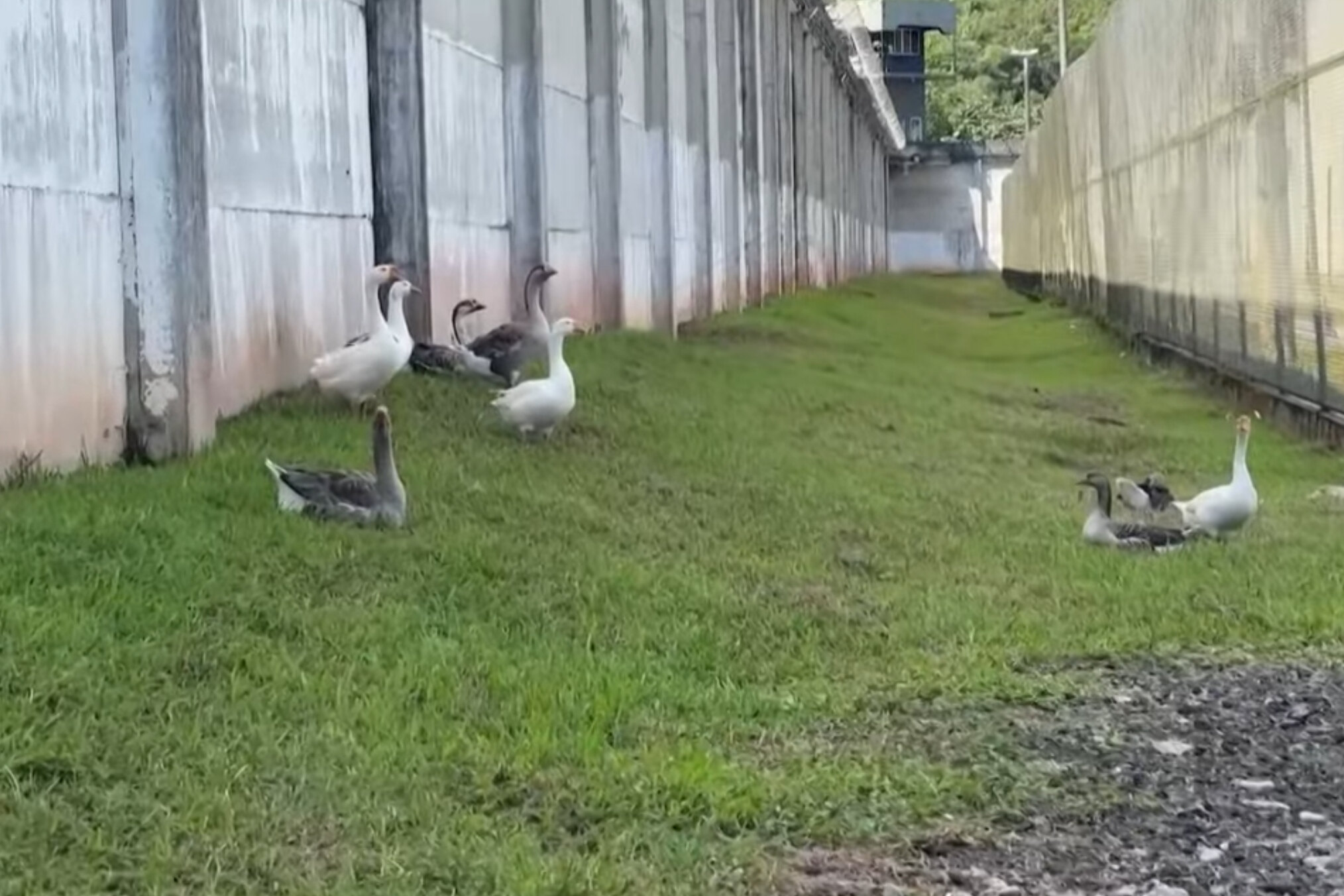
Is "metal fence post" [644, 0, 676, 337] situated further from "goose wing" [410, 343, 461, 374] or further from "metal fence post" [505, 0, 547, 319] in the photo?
"goose wing" [410, 343, 461, 374]

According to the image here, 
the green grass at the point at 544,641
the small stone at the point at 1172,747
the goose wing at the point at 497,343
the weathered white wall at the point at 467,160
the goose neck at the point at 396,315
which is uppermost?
the weathered white wall at the point at 467,160

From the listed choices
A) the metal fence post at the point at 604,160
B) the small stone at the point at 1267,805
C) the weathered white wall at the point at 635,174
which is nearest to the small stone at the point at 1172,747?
the small stone at the point at 1267,805

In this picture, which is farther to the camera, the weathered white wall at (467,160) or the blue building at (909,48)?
the blue building at (909,48)

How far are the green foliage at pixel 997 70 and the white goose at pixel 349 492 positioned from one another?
233 feet

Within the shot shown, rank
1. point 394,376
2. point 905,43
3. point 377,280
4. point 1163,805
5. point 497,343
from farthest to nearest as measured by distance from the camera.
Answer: point 905,43 → point 497,343 → point 394,376 → point 377,280 → point 1163,805

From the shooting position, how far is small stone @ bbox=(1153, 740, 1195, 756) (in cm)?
565

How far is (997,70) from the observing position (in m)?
87.6

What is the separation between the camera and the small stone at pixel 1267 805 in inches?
203

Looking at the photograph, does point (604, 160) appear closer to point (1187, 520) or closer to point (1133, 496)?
point (1133, 496)

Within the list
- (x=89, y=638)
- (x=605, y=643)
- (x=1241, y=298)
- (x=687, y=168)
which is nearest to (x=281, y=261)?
(x=605, y=643)

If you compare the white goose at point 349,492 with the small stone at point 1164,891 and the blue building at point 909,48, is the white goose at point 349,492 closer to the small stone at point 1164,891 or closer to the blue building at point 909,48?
the small stone at point 1164,891

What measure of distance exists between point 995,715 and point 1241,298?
995 cm

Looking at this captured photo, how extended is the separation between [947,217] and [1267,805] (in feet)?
198

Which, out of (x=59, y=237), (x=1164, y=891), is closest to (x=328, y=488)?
(x=59, y=237)
